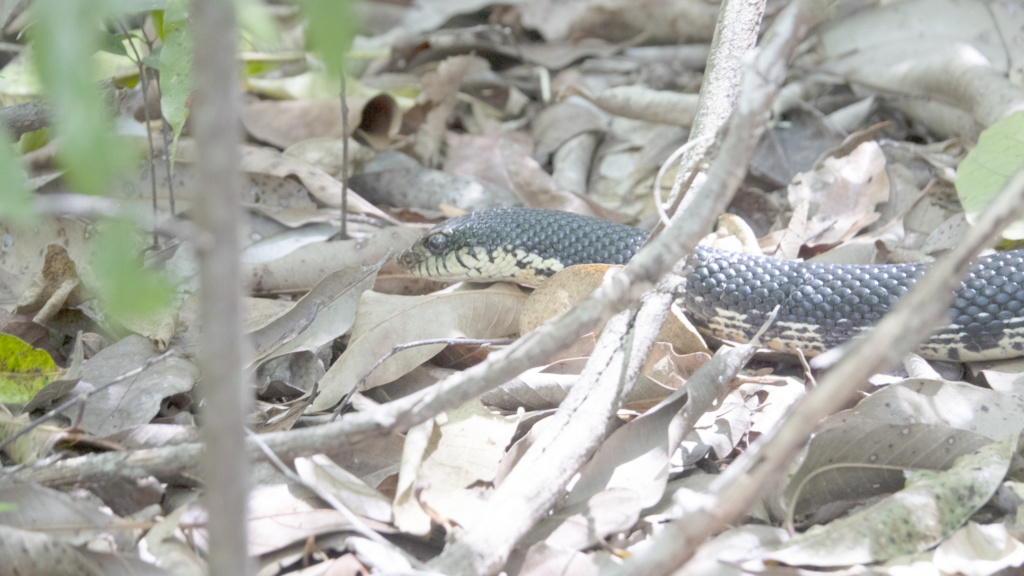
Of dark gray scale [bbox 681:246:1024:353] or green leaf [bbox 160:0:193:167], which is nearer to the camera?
green leaf [bbox 160:0:193:167]

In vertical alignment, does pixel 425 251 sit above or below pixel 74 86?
below

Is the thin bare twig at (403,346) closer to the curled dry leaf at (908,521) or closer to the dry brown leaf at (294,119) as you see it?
the curled dry leaf at (908,521)

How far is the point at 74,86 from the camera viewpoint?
3.51ft

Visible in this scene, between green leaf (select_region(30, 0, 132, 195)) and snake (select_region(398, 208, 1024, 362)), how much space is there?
2.76 m

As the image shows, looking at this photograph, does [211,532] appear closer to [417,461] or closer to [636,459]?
[417,461]

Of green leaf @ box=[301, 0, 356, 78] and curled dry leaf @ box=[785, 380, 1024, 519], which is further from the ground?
green leaf @ box=[301, 0, 356, 78]

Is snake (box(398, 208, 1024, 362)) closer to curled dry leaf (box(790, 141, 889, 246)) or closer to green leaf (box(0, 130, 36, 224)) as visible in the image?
curled dry leaf (box(790, 141, 889, 246))

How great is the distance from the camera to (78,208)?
1.22m

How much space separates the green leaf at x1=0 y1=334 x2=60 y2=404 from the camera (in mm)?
2759

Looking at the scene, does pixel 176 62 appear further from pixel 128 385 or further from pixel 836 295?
pixel 836 295

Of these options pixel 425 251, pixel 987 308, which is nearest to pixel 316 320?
pixel 425 251

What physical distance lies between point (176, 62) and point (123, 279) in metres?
2.02

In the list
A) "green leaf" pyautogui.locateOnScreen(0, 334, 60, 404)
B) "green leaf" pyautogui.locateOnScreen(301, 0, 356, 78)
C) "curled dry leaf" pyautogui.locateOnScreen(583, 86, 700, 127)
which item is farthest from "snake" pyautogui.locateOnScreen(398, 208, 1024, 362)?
"green leaf" pyautogui.locateOnScreen(301, 0, 356, 78)

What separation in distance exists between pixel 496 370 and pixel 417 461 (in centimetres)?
61
